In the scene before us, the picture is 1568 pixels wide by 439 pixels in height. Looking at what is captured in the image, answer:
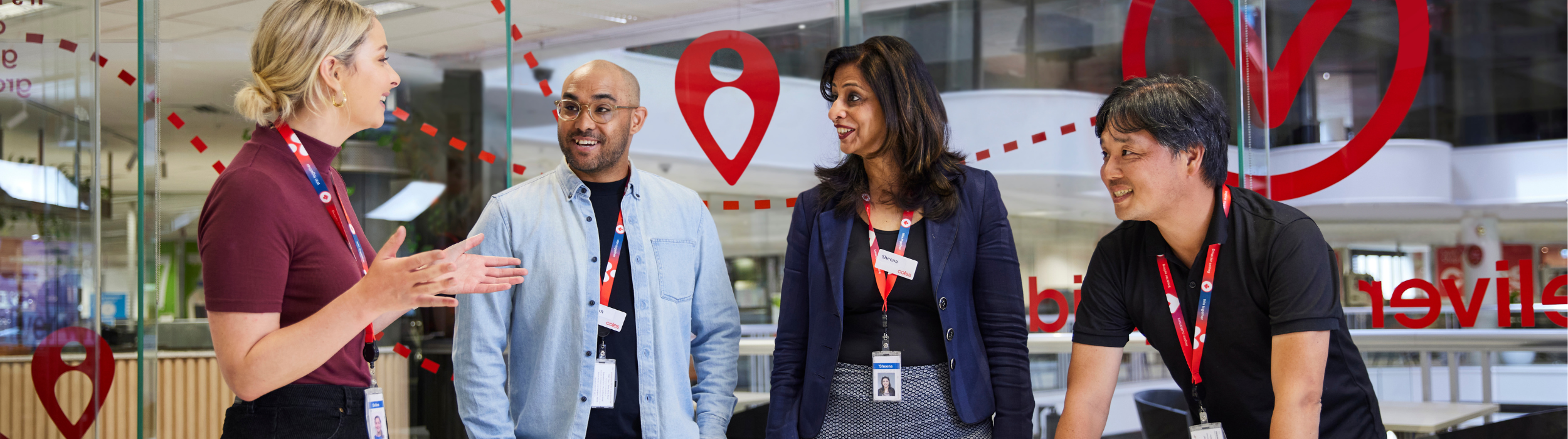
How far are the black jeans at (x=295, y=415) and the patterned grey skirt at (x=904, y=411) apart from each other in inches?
36.7

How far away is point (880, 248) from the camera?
2.18 m

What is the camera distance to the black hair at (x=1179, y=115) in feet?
6.73

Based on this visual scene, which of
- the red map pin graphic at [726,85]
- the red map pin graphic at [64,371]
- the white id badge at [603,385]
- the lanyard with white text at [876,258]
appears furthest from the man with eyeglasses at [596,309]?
the red map pin graphic at [64,371]

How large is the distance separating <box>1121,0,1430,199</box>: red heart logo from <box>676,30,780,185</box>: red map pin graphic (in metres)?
1.57

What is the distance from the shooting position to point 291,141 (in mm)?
1860

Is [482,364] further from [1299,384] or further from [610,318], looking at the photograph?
[1299,384]

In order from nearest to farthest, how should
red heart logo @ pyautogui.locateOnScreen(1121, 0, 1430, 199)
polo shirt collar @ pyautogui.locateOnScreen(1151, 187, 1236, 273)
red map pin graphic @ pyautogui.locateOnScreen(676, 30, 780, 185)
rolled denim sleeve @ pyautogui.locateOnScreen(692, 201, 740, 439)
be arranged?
polo shirt collar @ pyautogui.locateOnScreen(1151, 187, 1236, 273) → rolled denim sleeve @ pyautogui.locateOnScreen(692, 201, 740, 439) → red heart logo @ pyautogui.locateOnScreen(1121, 0, 1430, 199) → red map pin graphic @ pyautogui.locateOnScreen(676, 30, 780, 185)

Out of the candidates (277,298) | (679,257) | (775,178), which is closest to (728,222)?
(775,178)

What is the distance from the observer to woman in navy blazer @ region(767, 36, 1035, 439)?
2090mm

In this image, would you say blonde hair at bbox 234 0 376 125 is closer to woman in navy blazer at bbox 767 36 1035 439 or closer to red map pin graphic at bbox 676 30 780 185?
woman in navy blazer at bbox 767 36 1035 439

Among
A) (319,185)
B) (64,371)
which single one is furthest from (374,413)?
(64,371)

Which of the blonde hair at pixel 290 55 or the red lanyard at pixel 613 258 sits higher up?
the blonde hair at pixel 290 55

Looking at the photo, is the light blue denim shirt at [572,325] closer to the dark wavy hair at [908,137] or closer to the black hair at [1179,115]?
the dark wavy hair at [908,137]

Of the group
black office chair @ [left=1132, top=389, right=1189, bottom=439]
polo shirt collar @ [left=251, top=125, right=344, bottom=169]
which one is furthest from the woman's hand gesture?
black office chair @ [left=1132, top=389, right=1189, bottom=439]
